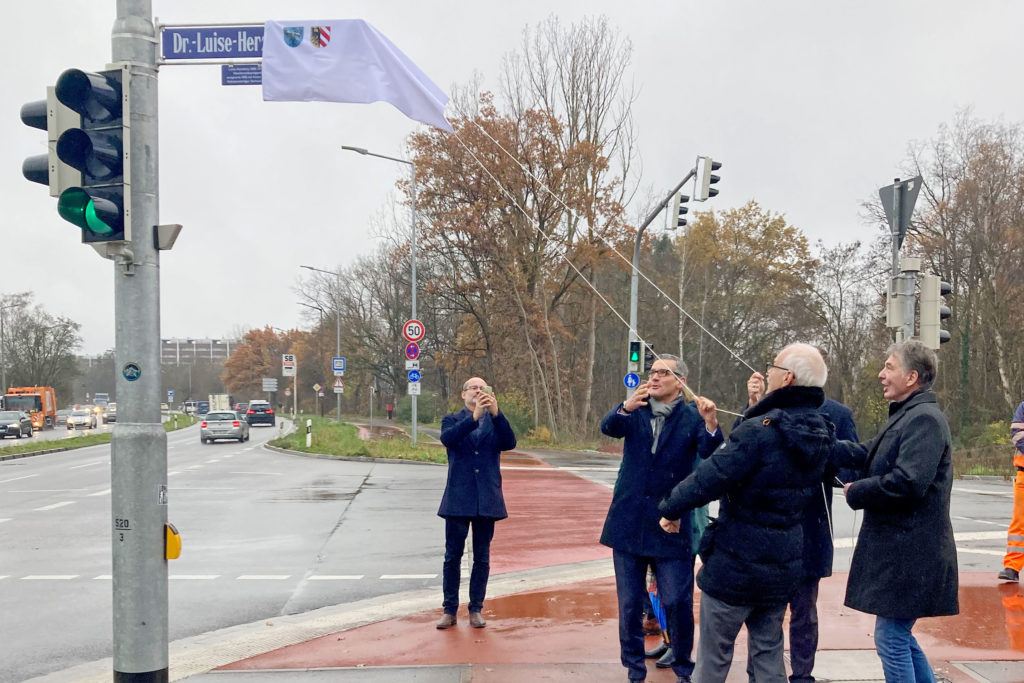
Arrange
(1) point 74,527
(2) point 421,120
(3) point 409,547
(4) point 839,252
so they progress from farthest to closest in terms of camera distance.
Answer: (4) point 839,252 → (1) point 74,527 → (3) point 409,547 → (2) point 421,120

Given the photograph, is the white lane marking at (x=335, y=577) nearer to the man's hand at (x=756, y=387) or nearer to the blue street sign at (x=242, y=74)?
the man's hand at (x=756, y=387)

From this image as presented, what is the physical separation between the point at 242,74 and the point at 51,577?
583 centimetres

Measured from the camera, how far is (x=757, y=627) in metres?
3.91

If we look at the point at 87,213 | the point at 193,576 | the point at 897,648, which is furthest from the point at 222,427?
the point at 897,648

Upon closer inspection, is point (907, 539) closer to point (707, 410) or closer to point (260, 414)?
point (707, 410)

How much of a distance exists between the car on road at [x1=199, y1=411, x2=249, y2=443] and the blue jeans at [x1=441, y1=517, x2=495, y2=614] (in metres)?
33.3

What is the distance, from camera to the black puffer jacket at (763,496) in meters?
3.68

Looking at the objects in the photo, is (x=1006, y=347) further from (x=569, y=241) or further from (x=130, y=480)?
(x=130, y=480)

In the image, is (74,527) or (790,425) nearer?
(790,425)

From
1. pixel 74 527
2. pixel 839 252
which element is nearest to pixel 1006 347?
pixel 839 252

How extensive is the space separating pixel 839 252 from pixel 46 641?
42.1 m

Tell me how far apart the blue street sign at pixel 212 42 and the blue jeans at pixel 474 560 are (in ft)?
11.0

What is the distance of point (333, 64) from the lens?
5.31 m

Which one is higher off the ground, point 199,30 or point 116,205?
point 199,30
